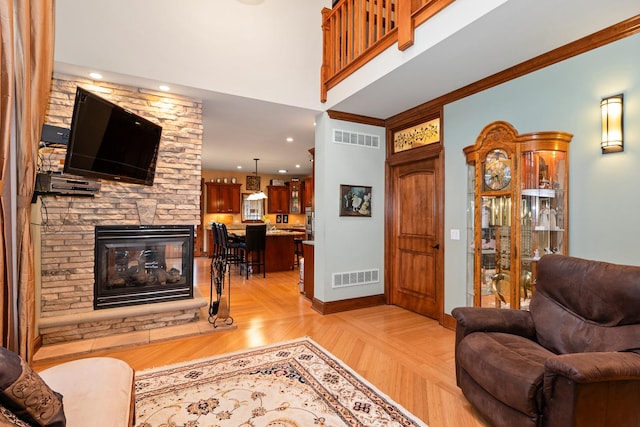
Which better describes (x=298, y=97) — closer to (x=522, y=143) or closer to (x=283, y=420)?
(x=522, y=143)

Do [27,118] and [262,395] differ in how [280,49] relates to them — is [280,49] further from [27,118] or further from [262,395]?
[262,395]

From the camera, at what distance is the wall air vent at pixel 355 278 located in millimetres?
4328

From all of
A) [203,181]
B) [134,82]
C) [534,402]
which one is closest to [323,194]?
[134,82]

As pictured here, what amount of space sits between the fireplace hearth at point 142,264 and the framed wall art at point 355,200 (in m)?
2.02

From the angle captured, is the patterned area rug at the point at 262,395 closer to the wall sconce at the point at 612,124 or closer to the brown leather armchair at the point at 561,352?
the brown leather armchair at the point at 561,352

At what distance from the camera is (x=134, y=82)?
344cm

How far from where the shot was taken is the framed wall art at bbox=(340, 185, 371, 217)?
438 cm

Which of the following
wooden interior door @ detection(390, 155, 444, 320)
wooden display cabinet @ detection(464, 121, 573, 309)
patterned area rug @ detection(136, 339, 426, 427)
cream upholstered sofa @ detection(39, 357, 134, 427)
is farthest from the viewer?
wooden interior door @ detection(390, 155, 444, 320)

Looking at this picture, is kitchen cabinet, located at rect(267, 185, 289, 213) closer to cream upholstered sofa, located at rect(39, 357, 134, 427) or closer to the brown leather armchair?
the brown leather armchair

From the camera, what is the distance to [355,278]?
4.46 metres

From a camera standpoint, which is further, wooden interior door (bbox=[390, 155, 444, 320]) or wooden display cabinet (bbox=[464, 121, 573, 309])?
wooden interior door (bbox=[390, 155, 444, 320])

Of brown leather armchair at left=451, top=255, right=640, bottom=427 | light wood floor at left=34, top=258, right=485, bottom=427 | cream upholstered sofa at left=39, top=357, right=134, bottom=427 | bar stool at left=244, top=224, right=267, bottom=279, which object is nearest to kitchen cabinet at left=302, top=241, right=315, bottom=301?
light wood floor at left=34, top=258, right=485, bottom=427

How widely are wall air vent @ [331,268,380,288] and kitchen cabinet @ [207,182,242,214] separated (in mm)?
6643

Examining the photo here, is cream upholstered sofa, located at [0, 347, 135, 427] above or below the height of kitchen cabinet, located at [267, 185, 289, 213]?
below
